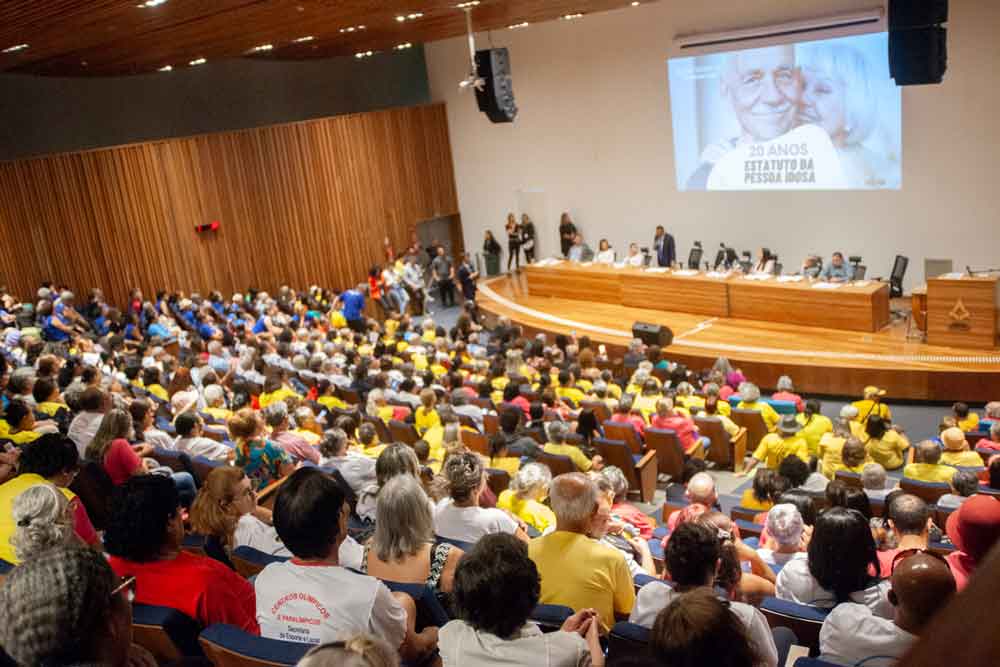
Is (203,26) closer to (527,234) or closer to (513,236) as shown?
(513,236)

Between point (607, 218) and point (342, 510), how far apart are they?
46.4ft

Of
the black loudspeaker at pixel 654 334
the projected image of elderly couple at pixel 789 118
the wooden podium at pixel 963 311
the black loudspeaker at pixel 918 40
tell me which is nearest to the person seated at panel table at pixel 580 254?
the projected image of elderly couple at pixel 789 118

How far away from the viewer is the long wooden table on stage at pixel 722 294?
11.1 metres

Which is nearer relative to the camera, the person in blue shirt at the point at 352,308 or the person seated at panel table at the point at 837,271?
the person seated at panel table at the point at 837,271

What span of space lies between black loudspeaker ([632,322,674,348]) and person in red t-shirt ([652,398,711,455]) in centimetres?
380

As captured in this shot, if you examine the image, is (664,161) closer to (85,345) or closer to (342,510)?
(85,345)

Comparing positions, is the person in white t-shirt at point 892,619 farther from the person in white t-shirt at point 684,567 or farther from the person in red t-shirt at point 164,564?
the person in red t-shirt at point 164,564

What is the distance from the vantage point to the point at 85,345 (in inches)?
434

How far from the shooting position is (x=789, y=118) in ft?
43.4

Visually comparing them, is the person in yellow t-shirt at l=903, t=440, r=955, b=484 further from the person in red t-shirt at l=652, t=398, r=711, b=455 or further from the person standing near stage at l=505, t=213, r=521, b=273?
the person standing near stage at l=505, t=213, r=521, b=273

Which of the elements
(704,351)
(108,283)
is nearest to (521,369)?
(704,351)

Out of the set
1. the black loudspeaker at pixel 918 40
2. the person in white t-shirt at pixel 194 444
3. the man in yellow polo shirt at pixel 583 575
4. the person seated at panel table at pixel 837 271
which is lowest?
the person seated at panel table at pixel 837 271

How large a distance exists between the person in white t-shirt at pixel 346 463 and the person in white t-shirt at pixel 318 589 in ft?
8.40

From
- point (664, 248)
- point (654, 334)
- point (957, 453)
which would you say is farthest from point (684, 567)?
Result: point (664, 248)
